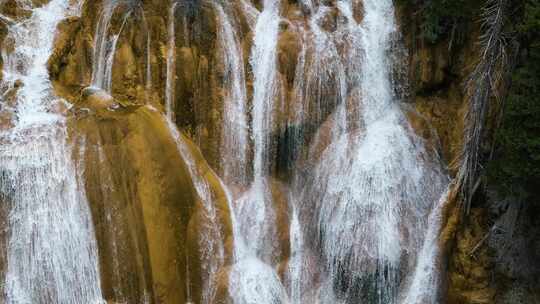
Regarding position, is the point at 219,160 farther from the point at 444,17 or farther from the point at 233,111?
the point at 444,17

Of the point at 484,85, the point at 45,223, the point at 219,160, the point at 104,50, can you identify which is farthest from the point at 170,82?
the point at 484,85

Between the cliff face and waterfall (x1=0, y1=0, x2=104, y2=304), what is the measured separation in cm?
35

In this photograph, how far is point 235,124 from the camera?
14797mm

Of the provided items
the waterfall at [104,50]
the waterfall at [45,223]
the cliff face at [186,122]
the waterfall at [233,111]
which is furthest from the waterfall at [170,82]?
the waterfall at [45,223]

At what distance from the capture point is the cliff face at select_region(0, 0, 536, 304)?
1254cm

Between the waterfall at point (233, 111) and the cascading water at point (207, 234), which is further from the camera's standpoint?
the waterfall at point (233, 111)

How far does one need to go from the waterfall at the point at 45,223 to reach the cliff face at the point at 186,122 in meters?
0.35

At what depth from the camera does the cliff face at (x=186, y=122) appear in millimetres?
12539

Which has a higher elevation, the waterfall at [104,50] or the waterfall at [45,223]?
the waterfall at [104,50]

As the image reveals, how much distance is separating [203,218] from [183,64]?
14.2ft

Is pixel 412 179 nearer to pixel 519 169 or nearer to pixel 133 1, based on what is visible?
pixel 519 169

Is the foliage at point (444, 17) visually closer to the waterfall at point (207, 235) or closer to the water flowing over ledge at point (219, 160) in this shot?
the water flowing over ledge at point (219, 160)

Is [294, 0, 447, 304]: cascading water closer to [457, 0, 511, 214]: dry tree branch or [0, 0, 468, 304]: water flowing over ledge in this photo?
[0, 0, 468, 304]: water flowing over ledge

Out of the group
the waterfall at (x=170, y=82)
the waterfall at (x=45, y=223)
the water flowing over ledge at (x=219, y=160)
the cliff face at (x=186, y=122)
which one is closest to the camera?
the waterfall at (x=45, y=223)
